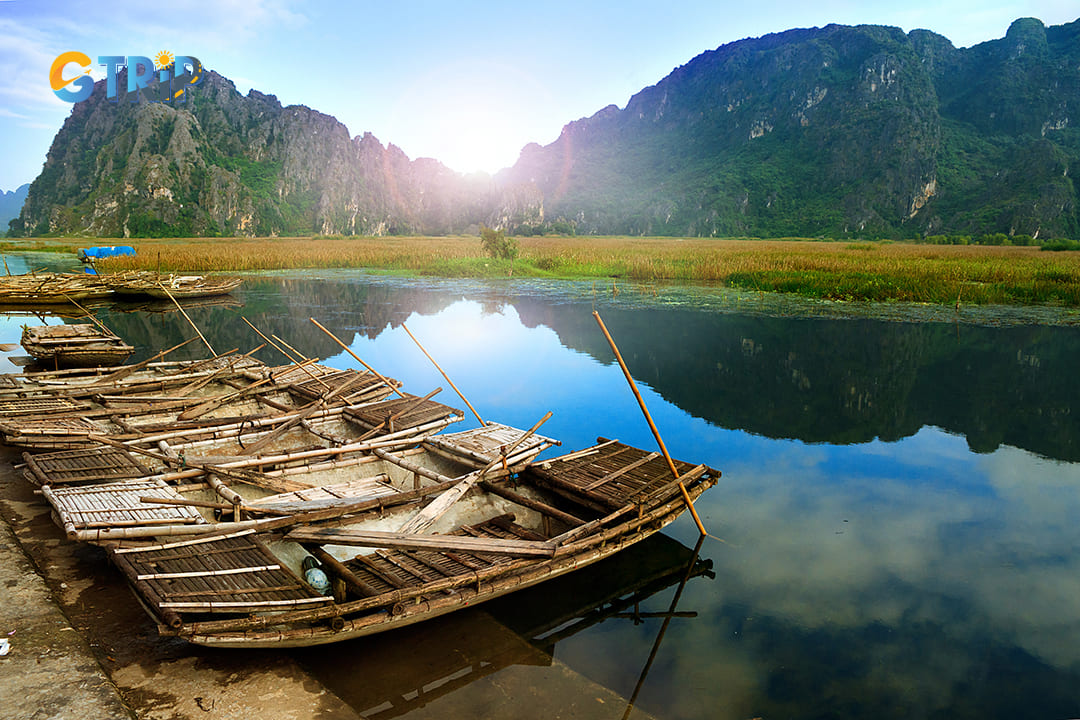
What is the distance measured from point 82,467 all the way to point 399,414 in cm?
324

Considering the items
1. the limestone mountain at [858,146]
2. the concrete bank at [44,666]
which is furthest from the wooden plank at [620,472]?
the limestone mountain at [858,146]

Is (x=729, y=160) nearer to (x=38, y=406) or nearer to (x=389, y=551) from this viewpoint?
(x=38, y=406)

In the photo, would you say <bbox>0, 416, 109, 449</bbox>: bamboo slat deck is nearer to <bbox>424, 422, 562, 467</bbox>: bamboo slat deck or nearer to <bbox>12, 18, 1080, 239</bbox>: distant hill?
<bbox>424, 422, 562, 467</bbox>: bamboo slat deck

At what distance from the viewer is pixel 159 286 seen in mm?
20703

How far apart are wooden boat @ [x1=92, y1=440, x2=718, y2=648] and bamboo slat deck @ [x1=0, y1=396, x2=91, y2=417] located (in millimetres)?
4246

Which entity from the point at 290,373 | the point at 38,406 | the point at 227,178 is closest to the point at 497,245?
the point at 290,373

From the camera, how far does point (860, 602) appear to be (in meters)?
4.98

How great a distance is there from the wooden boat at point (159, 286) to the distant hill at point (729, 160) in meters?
78.5

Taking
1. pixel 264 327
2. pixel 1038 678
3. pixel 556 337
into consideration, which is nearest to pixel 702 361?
pixel 556 337

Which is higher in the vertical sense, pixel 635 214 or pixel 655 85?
pixel 655 85

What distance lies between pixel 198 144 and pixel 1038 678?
124 meters

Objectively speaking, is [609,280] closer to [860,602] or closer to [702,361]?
[702,361]

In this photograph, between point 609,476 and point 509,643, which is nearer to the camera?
point 509,643

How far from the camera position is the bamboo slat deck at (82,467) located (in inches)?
189
